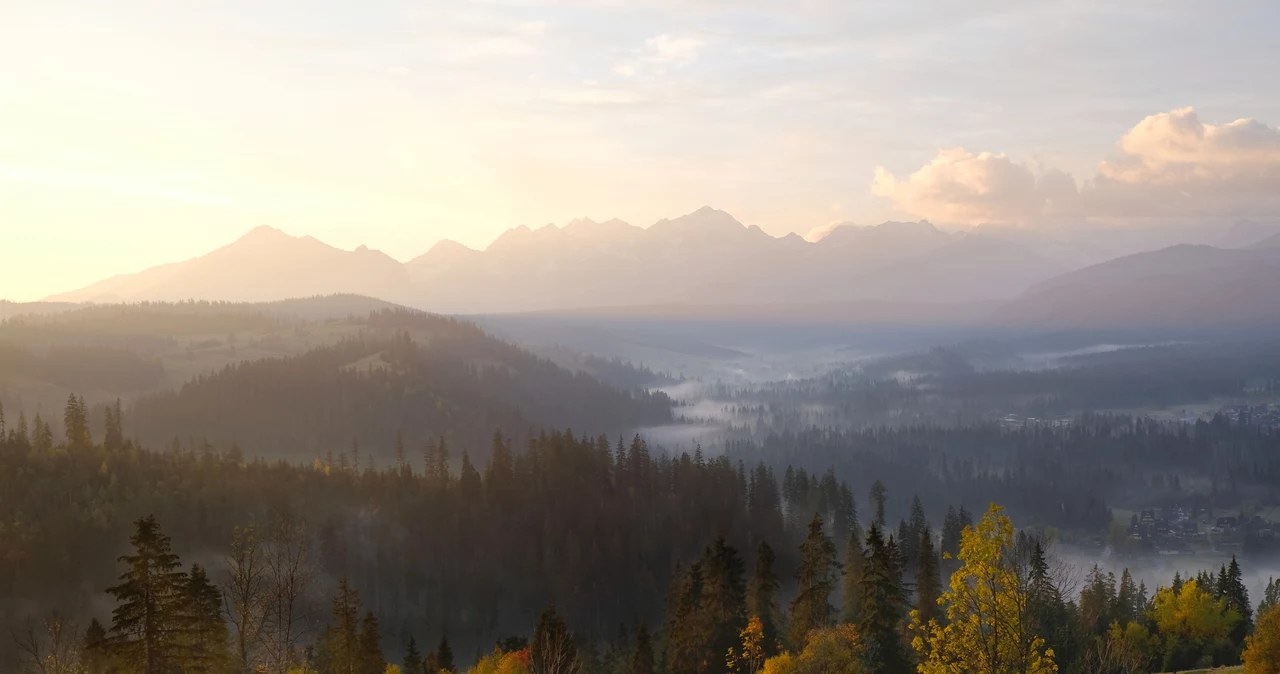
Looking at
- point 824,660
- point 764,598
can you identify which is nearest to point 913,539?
point 764,598

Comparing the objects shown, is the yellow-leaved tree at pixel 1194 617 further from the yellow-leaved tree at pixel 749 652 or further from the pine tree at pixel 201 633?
the pine tree at pixel 201 633

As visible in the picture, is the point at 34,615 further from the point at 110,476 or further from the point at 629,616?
the point at 629,616

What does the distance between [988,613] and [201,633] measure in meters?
45.3

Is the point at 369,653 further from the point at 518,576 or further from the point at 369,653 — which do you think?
the point at 518,576

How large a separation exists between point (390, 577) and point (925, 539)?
308ft

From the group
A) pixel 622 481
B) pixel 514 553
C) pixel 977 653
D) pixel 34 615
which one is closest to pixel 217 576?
pixel 34 615

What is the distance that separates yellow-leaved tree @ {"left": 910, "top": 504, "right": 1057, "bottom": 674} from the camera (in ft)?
111

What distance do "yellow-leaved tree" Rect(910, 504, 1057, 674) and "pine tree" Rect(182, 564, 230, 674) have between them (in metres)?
38.7

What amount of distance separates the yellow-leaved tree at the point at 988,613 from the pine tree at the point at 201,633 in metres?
38.7

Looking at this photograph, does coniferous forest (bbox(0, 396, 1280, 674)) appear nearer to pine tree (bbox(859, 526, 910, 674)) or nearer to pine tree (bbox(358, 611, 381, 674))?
pine tree (bbox(859, 526, 910, 674))

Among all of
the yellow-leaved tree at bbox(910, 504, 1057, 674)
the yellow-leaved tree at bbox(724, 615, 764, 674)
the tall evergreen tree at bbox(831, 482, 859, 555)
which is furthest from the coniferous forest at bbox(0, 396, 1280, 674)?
the yellow-leaved tree at bbox(910, 504, 1057, 674)

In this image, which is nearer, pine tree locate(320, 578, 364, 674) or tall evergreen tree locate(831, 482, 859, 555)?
pine tree locate(320, 578, 364, 674)

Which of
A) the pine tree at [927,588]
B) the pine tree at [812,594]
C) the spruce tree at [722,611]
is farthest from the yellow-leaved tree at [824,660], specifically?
the pine tree at [927,588]

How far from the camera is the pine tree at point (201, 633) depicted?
50281 mm
